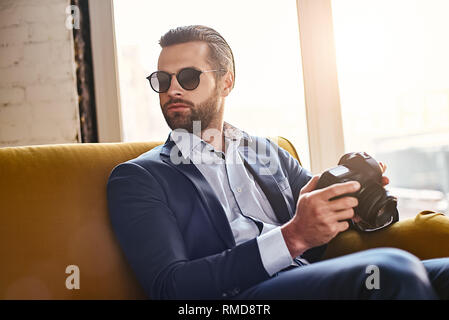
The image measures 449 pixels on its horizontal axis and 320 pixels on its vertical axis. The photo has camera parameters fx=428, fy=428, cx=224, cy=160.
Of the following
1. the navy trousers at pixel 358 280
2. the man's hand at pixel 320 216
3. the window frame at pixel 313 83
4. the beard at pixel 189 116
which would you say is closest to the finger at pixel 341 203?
the man's hand at pixel 320 216

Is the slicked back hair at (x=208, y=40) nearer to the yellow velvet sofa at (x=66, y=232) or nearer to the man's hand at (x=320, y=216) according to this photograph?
the yellow velvet sofa at (x=66, y=232)

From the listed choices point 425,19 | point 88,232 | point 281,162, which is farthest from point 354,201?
point 425,19

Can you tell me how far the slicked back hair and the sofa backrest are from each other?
48 centimetres

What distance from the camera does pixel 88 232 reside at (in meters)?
1.17

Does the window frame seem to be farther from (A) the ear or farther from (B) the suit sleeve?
(B) the suit sleeve

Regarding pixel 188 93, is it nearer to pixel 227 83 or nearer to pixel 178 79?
pixel 178 79

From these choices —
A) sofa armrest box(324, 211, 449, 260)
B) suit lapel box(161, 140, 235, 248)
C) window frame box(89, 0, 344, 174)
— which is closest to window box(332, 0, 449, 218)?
window frame box(89, 0, 344, 174)

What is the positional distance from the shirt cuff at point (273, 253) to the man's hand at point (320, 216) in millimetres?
19

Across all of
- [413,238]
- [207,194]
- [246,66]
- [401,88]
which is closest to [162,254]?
[207,194]

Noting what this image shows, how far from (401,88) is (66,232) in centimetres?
170

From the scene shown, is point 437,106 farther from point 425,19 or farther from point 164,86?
point 164,86

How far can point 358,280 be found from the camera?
2.59ft

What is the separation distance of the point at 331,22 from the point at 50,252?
166 centimetres
